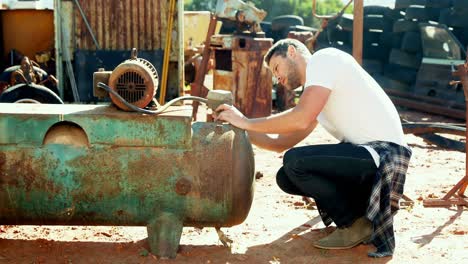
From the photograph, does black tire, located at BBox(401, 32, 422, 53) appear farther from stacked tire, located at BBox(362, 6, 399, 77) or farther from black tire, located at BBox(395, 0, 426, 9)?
stacked tire, located at BBox(362, 6, 399, 77)

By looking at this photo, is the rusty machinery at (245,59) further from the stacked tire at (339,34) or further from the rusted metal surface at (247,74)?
the stacked tire at (339,34)

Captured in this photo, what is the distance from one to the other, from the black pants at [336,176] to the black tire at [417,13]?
8.79 metres

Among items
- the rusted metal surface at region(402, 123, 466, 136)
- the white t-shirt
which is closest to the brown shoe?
the white t-shirt

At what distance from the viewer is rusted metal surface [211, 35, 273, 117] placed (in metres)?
9.04

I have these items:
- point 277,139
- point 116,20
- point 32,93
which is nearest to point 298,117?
point 277,139

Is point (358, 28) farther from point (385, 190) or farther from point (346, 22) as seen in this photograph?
point (346, 22)

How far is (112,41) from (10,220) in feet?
13.0

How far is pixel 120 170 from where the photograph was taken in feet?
13.1

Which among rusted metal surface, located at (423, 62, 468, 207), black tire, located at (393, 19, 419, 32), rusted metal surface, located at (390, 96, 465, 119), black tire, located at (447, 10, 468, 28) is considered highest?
black tire, located at (447, 10, 468, 28)

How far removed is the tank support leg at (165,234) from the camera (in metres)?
4.04

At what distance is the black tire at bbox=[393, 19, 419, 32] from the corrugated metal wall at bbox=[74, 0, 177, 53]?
20.0ft

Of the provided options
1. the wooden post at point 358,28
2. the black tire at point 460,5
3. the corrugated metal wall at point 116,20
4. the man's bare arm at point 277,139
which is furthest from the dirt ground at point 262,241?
the black tire at point 460,5

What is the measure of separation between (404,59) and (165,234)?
30.5 feet

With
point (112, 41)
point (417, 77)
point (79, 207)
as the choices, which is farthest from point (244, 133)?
point (417, 77)
